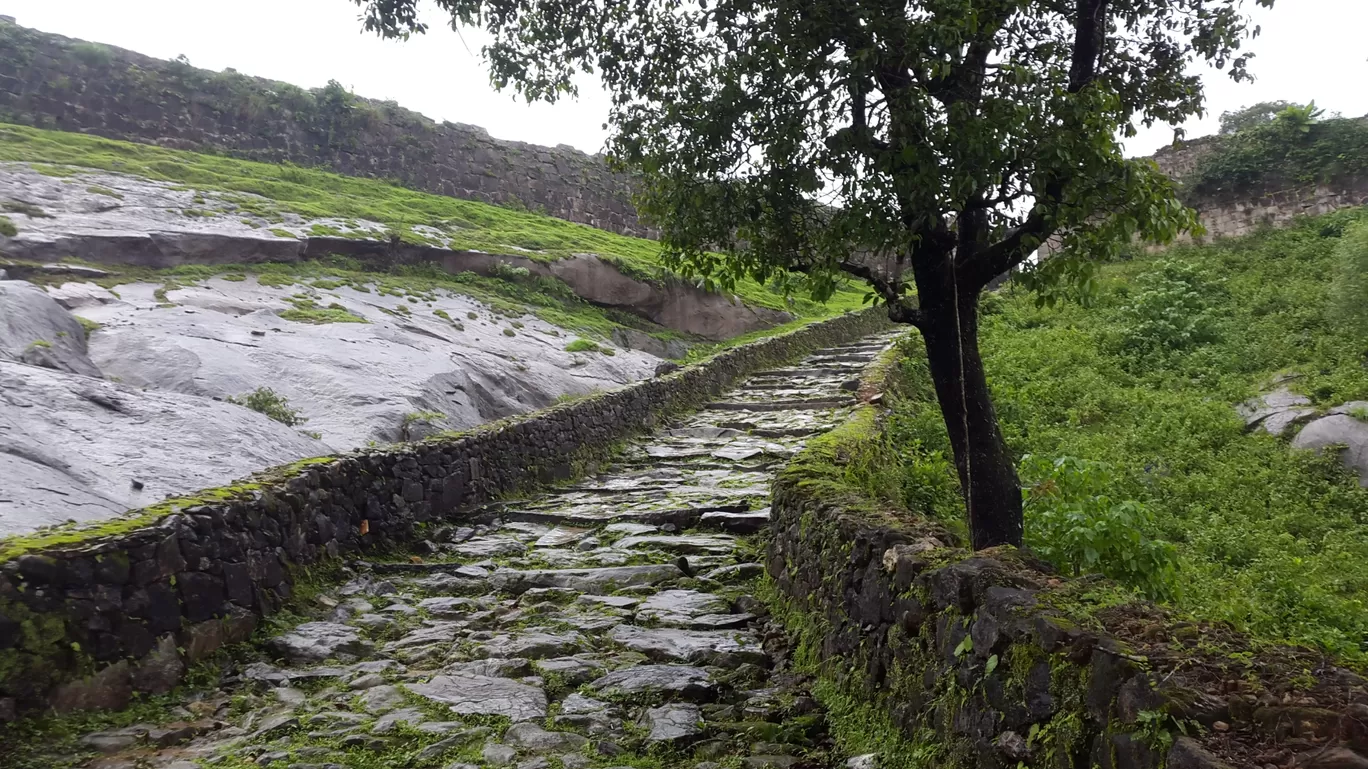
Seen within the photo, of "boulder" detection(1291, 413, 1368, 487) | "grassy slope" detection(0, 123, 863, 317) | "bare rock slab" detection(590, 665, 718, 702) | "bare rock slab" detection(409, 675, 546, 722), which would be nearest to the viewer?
"bare rock slab" detection(409, 675, 546, 722)

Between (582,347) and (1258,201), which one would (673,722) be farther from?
(1258,201)

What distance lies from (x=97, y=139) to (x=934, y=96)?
948 inches

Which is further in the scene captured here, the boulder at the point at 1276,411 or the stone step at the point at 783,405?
the stone step at the point at 783,405

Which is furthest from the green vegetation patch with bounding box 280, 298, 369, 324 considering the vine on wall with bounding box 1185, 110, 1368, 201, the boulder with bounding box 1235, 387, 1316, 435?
the vine on wall with bounding box 1185, 110, 1368, 201

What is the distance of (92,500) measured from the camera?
6805 millimetres

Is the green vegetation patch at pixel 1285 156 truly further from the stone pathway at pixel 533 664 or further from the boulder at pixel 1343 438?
the stone pathway at pixel 533 664

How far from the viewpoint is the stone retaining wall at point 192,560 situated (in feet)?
15.6

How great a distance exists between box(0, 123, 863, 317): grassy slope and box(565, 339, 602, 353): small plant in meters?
2.28

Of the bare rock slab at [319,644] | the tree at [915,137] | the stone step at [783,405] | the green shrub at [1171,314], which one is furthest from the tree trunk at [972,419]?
the green shrub at [1171,314]

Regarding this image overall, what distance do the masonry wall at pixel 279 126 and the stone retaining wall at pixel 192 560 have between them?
726 inches

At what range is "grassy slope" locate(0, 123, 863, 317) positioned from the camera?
2094 centimetres

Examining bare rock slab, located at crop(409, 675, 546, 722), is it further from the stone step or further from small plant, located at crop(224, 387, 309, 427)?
the stone step

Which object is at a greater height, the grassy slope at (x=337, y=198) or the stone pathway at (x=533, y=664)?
the grassy slope at (x=337, y=198)

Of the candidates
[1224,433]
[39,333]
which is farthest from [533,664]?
[1224,433]
